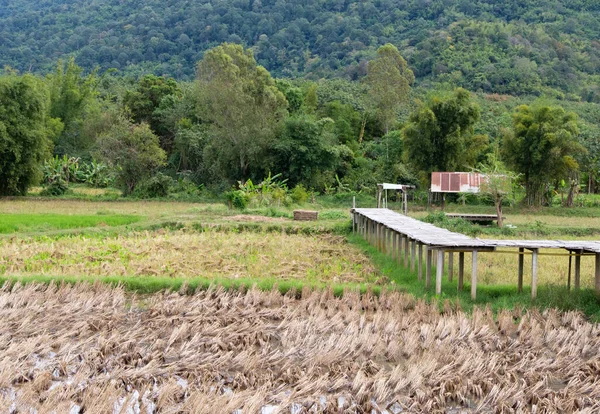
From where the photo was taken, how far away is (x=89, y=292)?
918 cm

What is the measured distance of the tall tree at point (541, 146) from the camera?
2712 centimetres

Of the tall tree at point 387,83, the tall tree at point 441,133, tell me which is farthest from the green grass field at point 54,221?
the tall tree at point 387,83

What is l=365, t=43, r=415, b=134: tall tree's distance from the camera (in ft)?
123

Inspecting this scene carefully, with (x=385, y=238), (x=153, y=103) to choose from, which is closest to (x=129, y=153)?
(x=153, y=103)

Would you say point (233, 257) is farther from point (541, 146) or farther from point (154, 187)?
point (541, 146)

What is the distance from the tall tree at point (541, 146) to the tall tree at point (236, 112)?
37.2 ft

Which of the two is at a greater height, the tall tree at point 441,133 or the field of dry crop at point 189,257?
the tall tree at point 441,133

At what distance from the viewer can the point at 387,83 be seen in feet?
123

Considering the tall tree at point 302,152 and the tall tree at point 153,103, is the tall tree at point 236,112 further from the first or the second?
the tall tree at point 153,103

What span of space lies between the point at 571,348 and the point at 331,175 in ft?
84.5

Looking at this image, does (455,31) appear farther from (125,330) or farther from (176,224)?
(125,330)

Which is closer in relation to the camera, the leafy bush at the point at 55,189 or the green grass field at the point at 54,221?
the green grass field at the point at 54,221

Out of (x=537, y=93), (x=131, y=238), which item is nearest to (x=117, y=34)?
(x=537, y=93)

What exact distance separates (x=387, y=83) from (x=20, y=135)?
19.3 meters
